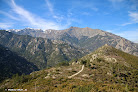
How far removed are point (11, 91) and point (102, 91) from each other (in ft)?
134

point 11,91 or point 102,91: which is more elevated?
point 102,91

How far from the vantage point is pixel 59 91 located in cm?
3080

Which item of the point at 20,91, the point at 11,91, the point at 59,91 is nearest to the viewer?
the point at 59,91

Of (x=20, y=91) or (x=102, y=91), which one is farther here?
(x=20, y=91)

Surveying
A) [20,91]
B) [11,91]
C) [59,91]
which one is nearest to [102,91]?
[59,91]

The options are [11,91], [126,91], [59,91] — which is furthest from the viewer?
[11,91]

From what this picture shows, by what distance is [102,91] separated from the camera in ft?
91.1

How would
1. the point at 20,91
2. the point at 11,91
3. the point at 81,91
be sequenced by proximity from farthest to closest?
the point at 11,91 < the point at 20,91 < the point at 81,91

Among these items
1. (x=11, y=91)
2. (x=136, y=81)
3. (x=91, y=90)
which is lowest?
(x=136, y=81)

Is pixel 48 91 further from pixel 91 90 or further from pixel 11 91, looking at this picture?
pixel 11 91

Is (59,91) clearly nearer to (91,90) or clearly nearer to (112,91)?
(91,90)

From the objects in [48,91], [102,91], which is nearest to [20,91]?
[48,91]

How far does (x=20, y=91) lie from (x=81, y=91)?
28.1m

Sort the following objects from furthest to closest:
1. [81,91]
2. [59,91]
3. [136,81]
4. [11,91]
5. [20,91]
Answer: [136,81] < [11,91] < [20,91] < [59,91] < [81,91]
